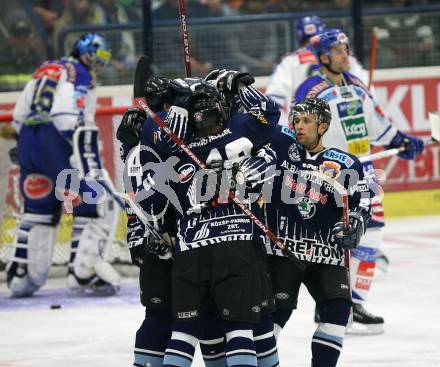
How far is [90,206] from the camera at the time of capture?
8.18 m

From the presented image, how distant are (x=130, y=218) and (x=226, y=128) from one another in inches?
26.8

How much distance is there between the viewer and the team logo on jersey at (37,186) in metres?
8.14

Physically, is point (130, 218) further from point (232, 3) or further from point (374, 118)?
point (232, 3)

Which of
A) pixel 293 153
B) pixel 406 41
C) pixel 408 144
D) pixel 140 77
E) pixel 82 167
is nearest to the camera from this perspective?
pixel 293 153

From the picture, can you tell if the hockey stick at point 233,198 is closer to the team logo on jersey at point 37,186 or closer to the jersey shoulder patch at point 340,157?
the jersey shoulder patch at point 340,157

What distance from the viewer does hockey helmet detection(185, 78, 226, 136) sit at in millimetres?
4969

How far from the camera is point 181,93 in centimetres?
502

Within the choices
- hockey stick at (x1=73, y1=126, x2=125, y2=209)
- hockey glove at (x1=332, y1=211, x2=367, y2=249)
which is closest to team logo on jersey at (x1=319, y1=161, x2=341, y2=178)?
hockey glove at (x1=332, y1=211, x2=367, y2=249)

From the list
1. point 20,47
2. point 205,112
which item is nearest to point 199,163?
point 205,112

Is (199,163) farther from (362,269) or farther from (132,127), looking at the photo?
(362,269)

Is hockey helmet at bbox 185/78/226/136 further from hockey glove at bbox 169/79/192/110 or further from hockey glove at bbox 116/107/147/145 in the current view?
hockey glove at bbox 116/107/147/145

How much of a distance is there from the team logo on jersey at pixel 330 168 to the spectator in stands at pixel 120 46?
4.89 m

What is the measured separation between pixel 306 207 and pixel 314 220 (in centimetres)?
7

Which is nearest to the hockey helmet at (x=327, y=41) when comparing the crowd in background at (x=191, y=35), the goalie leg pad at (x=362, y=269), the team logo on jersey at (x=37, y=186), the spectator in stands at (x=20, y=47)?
the goalie leg pad at (x=362, y=269)
